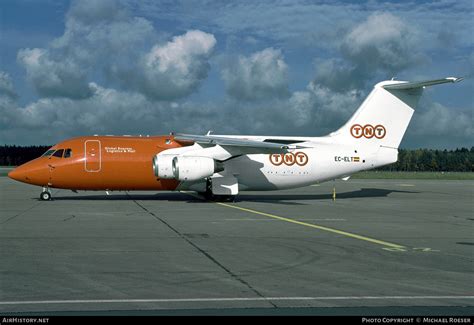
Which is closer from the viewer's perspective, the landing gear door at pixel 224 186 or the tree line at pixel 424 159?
the landing gear door at pixel 224 186

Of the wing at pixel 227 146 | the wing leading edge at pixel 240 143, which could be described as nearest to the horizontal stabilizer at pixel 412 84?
the wing at pixel 227 146

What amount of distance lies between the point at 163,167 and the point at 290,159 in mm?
7143

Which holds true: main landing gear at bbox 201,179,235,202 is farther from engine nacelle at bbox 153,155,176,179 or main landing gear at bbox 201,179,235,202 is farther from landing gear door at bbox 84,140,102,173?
landing gear door at bbox 84,140,102,173

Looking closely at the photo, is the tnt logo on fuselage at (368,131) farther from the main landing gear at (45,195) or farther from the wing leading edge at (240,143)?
the main landing gear at (45,195)

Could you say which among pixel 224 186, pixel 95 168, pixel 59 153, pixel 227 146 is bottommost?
pixel 224 186

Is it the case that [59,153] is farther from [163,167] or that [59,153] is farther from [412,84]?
[412,84]

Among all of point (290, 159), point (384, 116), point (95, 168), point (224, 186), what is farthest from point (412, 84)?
point (95, 168)

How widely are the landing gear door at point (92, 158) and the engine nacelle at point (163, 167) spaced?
2.92 metres

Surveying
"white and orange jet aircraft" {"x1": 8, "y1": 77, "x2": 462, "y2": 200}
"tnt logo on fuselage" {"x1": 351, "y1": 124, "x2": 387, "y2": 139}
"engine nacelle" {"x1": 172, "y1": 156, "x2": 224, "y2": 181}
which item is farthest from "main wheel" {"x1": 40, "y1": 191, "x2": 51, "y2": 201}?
"tnt logo on fuselage" {"x1": 351, "y1": 124, "x2": 387, "y2": 139}

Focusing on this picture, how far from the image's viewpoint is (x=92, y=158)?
29891 mm

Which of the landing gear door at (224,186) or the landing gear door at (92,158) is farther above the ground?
the landing gear door at (92,158)

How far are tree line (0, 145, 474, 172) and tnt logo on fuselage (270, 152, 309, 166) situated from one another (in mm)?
107652

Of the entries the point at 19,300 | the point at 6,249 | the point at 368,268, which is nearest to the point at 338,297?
the point at 368,268

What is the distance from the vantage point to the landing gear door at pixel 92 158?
2983 cm
